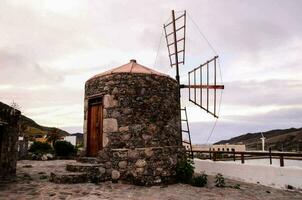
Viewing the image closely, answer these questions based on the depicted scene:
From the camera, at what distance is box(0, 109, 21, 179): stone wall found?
8.90 meters

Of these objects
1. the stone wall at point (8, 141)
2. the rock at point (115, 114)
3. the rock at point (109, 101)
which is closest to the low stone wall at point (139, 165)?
the rock at point (115, 114)

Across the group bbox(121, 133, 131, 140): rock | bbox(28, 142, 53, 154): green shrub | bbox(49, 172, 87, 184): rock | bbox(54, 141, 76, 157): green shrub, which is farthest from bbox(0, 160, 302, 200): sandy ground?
bbox(28, 142, 53, 154): green shrub

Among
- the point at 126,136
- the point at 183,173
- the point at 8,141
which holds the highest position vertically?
the point at 126,136

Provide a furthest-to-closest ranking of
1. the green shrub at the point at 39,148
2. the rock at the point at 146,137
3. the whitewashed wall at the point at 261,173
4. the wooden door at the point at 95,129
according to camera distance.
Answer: the green shrub at the point at 39,148 < the wooden door at the point at 95,129 < the rock at the point at 146,137 < the whitewashed wall at the point at 261,173

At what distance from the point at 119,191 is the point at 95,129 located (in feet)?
9.75

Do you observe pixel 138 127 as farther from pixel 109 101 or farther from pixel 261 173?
pixel 261 173

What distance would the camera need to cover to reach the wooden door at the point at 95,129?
9898 millimetres

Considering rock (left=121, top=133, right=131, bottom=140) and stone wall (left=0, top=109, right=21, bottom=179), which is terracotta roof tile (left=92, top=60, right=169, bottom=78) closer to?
rock (left=121, top=133, right=131, bottom=140)

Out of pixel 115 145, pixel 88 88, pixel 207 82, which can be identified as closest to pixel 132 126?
pixel 115 145

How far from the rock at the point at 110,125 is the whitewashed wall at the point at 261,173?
17.0 ft

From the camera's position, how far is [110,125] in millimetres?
9359

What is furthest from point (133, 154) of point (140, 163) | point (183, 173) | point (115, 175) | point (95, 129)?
point (95, 129)

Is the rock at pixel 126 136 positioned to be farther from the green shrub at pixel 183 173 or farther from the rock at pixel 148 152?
the green shrub at pixel 183 173

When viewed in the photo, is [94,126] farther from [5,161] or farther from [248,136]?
[248,136]
